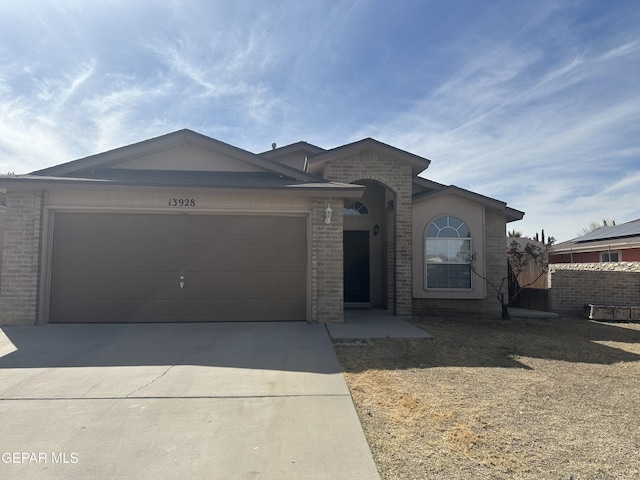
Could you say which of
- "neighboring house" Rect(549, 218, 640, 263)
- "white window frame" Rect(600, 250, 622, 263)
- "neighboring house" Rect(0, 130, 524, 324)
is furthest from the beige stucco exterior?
"white window frame" Rect(600, 250, 622, 263)

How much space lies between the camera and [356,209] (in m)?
12.6

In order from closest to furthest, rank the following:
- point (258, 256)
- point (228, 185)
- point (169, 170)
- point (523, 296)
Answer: point (228, 185)
point (258, 256)
point (169, 170)
point (523, 296)

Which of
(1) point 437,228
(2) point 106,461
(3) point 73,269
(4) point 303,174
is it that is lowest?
(2) point 106,461

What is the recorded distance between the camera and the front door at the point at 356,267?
484 inches

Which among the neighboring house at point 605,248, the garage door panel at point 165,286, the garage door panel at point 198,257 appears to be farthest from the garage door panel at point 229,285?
the neighboring house at point 605,248

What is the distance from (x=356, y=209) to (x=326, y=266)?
4.18m

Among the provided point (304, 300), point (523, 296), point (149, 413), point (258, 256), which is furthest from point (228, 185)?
point (523, 296)

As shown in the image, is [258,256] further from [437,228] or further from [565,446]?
[565,446]

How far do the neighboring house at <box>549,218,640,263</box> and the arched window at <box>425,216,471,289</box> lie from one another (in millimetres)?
12090

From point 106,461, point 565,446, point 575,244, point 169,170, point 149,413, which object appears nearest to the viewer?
point 106,461

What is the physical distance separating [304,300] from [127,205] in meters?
4.37

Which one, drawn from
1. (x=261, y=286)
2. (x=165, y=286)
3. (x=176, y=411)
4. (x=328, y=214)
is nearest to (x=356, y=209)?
(x=328, y=214)

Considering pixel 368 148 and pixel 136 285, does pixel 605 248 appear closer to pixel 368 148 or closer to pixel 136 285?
pixel 368 148

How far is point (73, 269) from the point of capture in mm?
8516
